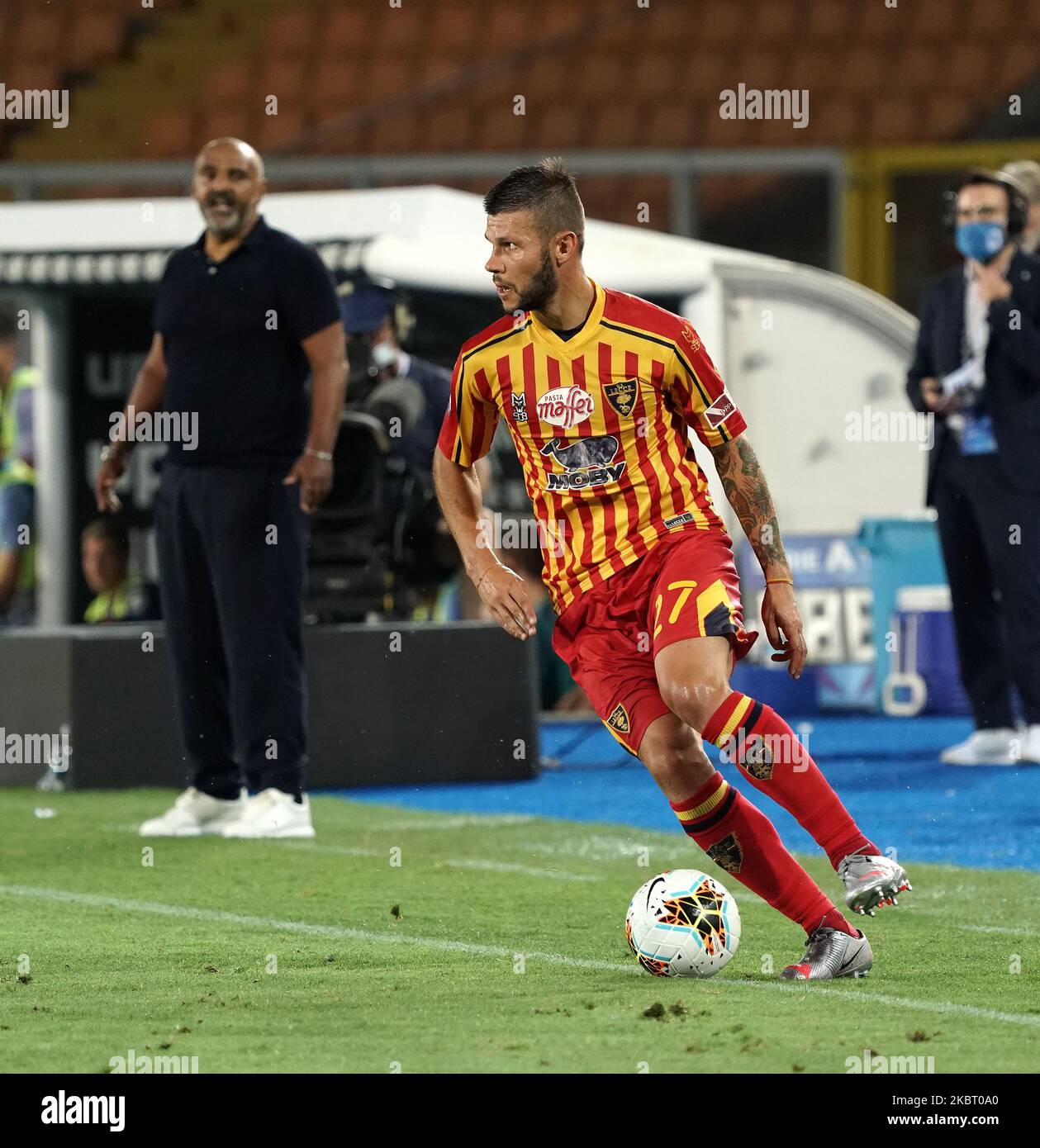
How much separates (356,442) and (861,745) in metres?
2.80

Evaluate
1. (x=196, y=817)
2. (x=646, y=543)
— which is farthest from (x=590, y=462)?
(x=196, y=817)

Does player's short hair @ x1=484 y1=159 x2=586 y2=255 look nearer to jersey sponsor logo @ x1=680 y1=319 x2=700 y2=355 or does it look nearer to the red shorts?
jersey sponsor logo @ x1=680 y1=319 x2=700 y2=355

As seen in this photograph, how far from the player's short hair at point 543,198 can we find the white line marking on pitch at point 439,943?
5.21ft

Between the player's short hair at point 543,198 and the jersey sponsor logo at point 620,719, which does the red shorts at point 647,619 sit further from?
the player's short hair at point 543,198

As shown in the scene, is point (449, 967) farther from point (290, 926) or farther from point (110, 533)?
point (110, 533)

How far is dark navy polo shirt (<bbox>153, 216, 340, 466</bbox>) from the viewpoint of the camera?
748 centimetres

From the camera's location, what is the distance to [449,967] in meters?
4.84

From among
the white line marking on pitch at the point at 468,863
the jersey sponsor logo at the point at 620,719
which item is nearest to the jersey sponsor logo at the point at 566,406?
the jersey sponsor logo at the point at 620,719

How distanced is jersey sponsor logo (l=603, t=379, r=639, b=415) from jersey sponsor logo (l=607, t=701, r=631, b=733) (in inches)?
25.2

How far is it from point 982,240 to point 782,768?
15.8 ft

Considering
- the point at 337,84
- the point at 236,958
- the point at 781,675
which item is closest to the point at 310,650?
the point at 781,675

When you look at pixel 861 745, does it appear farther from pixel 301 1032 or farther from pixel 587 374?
pixel 301 1032
